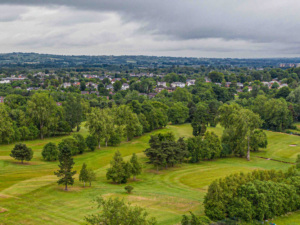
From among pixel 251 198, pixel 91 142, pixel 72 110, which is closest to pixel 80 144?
pixel 91 142

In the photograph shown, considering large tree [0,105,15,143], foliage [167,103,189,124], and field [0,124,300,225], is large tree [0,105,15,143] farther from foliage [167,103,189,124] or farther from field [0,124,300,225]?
foliage [167,103,189,124]

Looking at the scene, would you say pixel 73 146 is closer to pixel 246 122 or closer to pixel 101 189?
Answer: pixel 101 189

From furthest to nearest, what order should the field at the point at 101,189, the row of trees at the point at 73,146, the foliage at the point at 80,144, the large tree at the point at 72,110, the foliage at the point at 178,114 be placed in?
the foliage at the point at 178,114 < the large tree at the point at 72,110 < the foliage at the point at 80,144 < the row of trees at the point at 73,146 < the field at the point at 101,189

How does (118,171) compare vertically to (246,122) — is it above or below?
below

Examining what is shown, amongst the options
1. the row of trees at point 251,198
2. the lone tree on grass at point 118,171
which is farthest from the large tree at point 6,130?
the row of trees at point 251,198

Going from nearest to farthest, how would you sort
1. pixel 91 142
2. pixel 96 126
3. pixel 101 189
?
pixel 101 189, pixel 91 142, pixel 96 126

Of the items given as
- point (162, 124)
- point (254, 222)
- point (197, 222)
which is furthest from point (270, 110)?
point (197, 222)

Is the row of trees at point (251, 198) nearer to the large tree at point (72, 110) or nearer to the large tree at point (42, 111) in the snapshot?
the large tree at point (42, 111)
